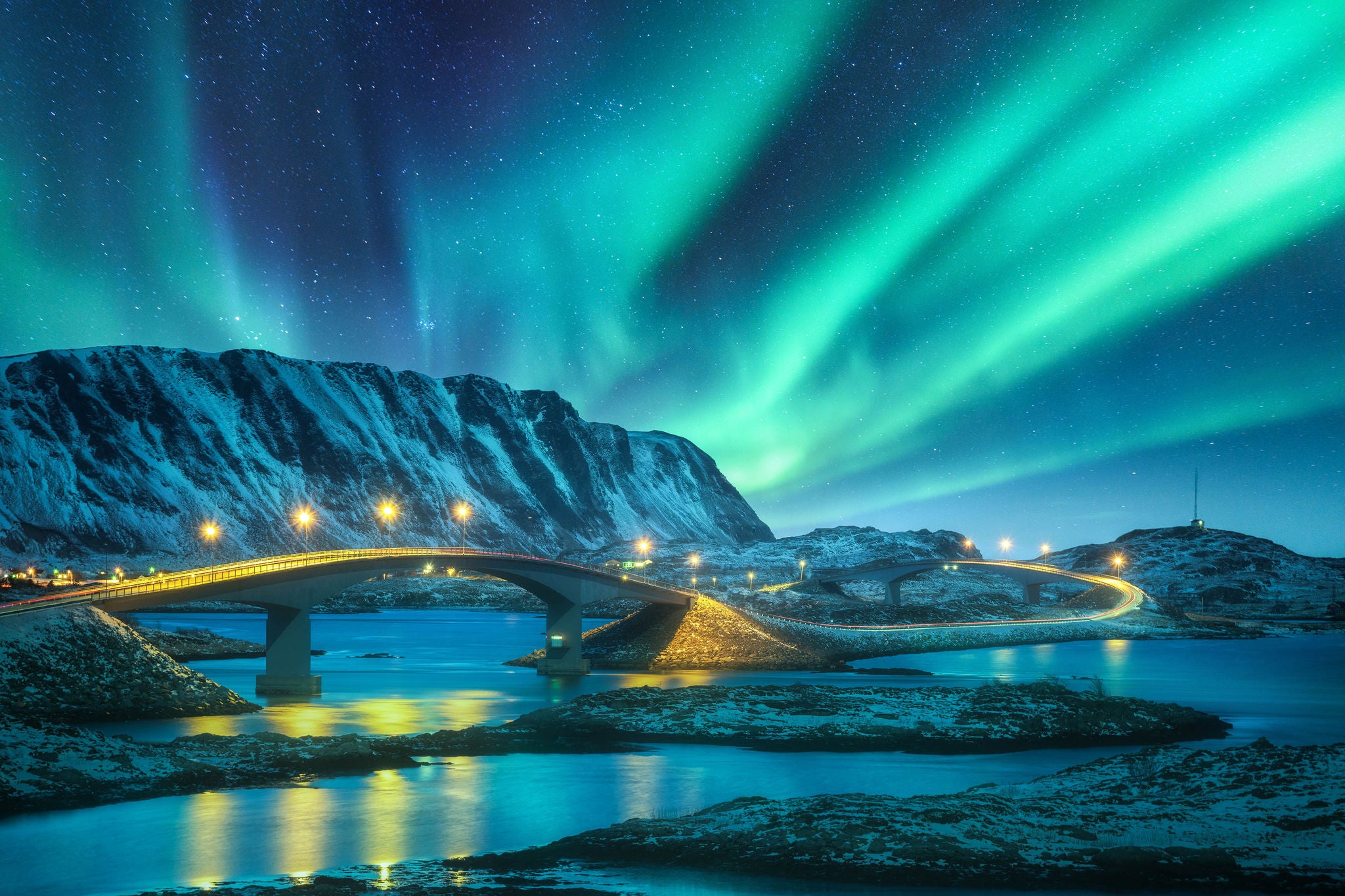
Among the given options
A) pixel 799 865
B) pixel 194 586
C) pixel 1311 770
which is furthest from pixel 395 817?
pixel 194 586

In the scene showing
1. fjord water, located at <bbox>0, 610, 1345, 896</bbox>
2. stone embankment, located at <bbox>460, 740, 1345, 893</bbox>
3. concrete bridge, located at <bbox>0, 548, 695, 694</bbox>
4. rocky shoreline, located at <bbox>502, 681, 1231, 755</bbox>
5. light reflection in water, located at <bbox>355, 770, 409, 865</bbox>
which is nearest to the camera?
stone embankment, located at <bbox>460, 740, 1345, 893</bbox>

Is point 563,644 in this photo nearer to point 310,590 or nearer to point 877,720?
point 310,590

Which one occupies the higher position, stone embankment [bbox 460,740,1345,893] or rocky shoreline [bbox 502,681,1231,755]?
stone embankment [bbox 460,740,1345,893]

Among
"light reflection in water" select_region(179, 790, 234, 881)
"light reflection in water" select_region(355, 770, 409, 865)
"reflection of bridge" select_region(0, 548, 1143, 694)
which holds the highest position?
Result: "reflection of bridge" select_region(0, 548, 1143, 694)

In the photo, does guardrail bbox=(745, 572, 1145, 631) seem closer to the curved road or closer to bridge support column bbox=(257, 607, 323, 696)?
the curved road

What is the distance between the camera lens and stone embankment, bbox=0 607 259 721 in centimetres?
4762

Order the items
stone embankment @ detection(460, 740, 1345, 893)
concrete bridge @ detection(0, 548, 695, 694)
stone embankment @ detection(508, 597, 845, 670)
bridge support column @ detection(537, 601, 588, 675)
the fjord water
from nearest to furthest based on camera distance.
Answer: stone embankment @ detection(460, 740, 1345, 893) → the fjord water → concrete bridge @ detection(0, 548, 695, 694) → bridge support column @ detection(537, 601, 588, 675) → stone embankment @ detection(508, 597, 845, 670)

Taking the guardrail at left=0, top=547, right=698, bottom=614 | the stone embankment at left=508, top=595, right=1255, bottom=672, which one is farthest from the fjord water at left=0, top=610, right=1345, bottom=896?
the stone embankment at left=508, top=595, right=1255, bottom=672

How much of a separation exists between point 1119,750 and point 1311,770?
42.7ft

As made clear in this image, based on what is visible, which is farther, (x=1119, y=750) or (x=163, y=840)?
(x=1119, y=750)

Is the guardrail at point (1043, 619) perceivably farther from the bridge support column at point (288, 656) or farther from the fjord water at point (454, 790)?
the bridge support column at point (288, 656)

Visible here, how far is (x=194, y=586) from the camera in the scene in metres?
59.2

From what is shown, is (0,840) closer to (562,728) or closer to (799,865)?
(799,865)

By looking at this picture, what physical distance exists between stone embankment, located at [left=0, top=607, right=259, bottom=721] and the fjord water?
4.48 feet
